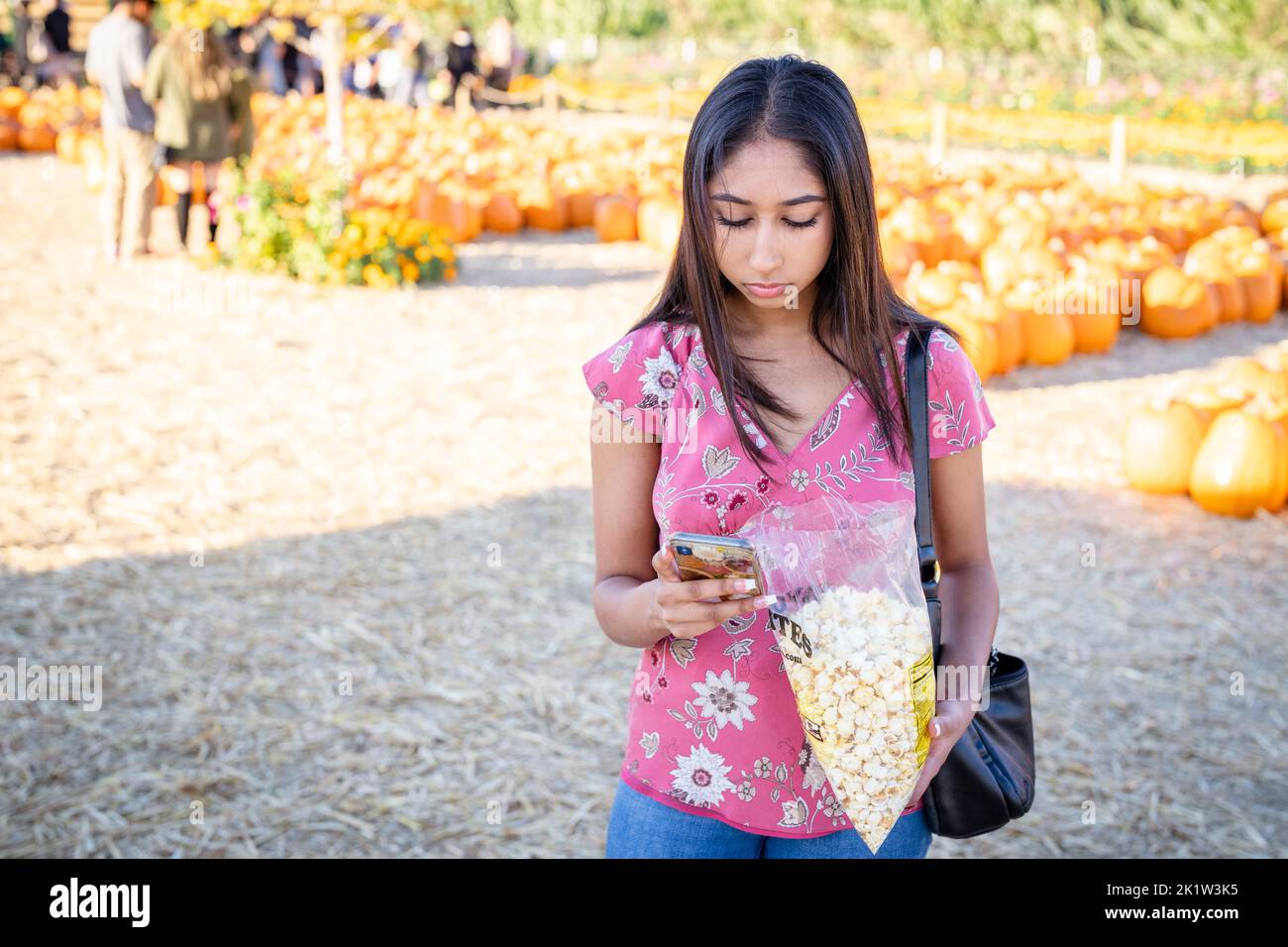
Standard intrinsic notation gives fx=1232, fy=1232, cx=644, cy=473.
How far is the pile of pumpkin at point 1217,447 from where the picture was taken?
4980 millimetres

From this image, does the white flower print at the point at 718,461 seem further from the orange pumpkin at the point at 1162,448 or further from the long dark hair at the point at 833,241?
the orange pumpkin at the point at 1162,448

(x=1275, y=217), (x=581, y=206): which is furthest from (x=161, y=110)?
(x=1275, y=217)

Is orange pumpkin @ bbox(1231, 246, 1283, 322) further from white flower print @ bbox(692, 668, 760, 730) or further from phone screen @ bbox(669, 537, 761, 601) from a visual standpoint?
phone screen @ bbox(669, 537, 761, 601)

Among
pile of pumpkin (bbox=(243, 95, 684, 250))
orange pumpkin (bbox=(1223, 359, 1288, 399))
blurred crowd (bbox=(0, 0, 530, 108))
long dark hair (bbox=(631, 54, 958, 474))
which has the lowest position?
orange pumpkin (bbox=(1223, 359, 1288, 399))

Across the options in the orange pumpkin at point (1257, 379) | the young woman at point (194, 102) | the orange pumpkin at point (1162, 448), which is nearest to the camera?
the orange pumpkin at point (1162, 448)

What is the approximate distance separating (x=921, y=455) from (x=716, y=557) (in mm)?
412

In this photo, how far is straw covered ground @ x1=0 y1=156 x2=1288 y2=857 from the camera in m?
3.22

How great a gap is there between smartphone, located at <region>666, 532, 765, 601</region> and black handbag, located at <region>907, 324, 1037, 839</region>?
1.02ft

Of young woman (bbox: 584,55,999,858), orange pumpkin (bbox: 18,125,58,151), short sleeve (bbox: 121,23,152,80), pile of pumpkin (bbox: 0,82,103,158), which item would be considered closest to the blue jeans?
young woman (bbox: 584,55,999,858)

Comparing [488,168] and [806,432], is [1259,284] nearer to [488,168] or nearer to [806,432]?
[488,168]

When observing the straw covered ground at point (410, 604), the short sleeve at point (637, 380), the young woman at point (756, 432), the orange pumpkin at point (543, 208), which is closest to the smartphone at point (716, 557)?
the young woman at point (756, 432)

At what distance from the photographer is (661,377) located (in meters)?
1.63

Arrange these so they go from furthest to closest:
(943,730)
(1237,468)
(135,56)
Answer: (135,56), (1237,468), (943,730)

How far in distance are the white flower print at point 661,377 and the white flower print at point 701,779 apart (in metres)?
0.46
